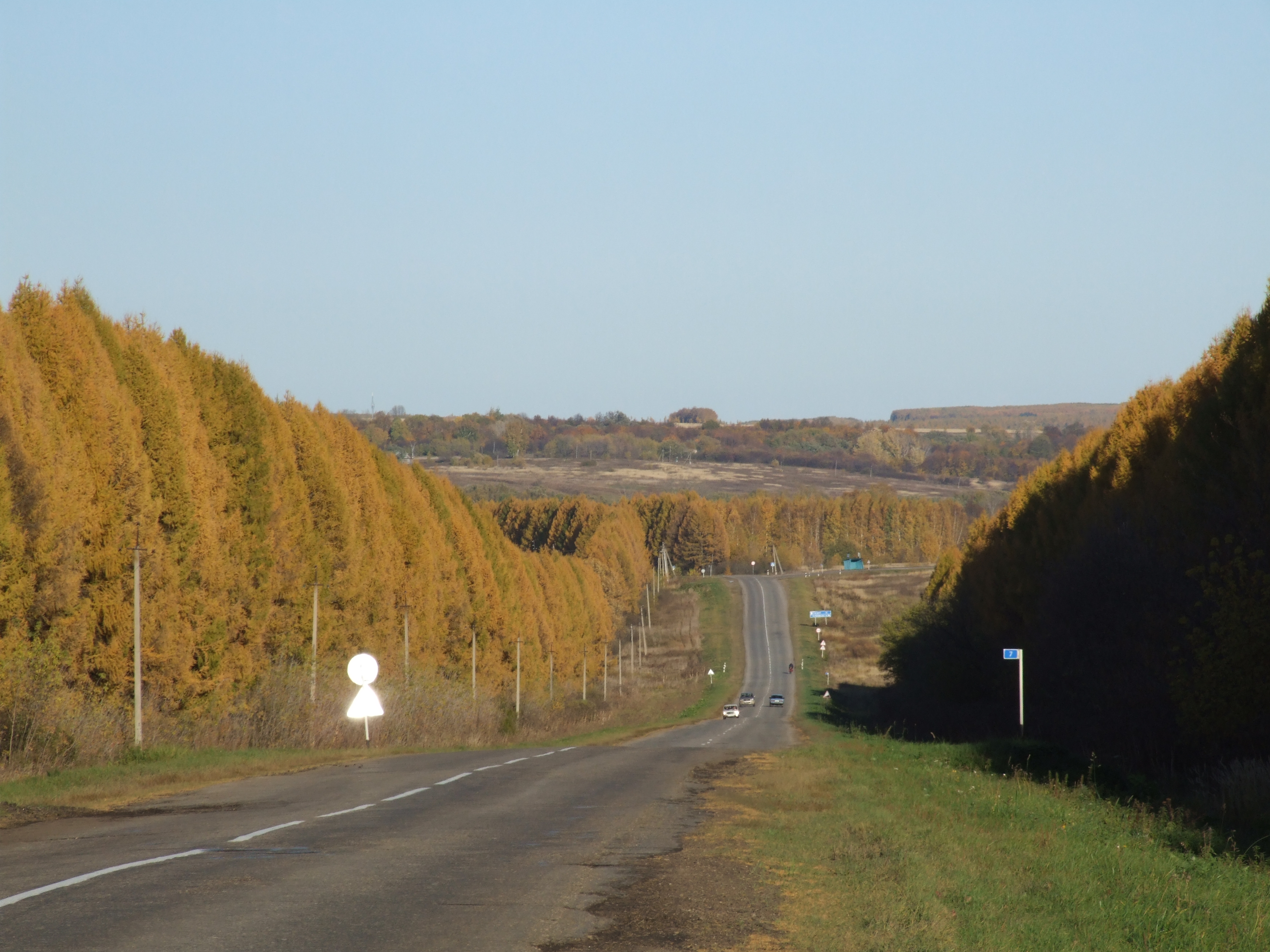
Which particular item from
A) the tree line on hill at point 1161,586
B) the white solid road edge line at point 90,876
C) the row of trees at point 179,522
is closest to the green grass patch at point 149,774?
the row of trees at point 179,522

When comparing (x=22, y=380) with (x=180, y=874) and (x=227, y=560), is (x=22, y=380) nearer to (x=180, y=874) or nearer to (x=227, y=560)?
(x=227, y=560)

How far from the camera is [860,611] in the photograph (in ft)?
460

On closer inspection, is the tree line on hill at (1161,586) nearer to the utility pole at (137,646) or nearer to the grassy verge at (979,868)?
the grassy verge at (979,868)

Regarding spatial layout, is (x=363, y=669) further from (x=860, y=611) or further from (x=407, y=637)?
(x=860, y=611)

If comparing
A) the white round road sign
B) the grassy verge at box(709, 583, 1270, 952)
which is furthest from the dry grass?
the grassy verge at box(709, 583, 1270, 952)

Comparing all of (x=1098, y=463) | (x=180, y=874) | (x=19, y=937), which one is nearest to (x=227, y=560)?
(x=180, y=874)

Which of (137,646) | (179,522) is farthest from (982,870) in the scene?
(179,522)

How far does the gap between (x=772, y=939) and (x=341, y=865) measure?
422 centimetres

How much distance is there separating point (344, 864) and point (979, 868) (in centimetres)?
626

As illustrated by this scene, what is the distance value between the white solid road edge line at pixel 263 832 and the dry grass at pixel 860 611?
91.1 m

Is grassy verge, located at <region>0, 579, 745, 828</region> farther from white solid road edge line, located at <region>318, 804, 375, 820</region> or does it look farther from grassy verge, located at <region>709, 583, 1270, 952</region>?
grassy verge, located at <region>709, 583, 1270, 952</region>

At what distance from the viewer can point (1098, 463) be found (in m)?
48.5

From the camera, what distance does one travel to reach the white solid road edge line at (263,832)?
1182 centimetres

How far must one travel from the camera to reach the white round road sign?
30453mm
